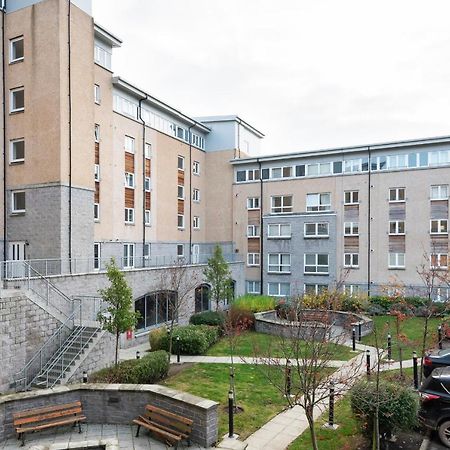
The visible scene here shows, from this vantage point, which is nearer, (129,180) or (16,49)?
(16,49)

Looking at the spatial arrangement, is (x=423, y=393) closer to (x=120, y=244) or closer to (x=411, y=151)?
(x=120, y=244)

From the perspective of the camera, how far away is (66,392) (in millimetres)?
11266

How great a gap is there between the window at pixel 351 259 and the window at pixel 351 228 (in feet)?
5.70

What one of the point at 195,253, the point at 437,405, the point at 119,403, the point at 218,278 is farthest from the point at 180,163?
the point at 437,405

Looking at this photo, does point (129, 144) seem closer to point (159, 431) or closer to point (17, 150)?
point (17, 150)

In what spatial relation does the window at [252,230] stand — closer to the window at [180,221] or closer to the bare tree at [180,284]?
the window at [180,221]


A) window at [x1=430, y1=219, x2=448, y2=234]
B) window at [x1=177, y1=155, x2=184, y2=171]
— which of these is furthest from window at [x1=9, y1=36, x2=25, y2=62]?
window at [x1=430, y1=219, x2=448, y2=234]

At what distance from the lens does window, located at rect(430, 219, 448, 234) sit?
31016 millimetres

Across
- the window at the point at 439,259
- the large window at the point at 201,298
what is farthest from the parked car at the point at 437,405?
the window at the point at 439,259

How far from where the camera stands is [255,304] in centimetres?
2838

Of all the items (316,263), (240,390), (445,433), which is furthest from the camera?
(316,263)

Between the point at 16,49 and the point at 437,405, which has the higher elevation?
the point at 16,49

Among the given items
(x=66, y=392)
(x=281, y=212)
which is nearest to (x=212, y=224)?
(x=281, y=212)

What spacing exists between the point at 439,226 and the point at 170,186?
21.1m
